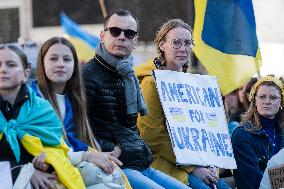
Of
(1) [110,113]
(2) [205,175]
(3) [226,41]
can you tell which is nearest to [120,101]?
(1) [110,113]

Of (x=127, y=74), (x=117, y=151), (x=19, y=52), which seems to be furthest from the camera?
(x=127, y=74)

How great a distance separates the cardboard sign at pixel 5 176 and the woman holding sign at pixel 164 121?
2.07 m

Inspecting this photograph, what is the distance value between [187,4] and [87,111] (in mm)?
22994

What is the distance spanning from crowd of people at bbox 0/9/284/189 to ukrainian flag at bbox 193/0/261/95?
1.19ft

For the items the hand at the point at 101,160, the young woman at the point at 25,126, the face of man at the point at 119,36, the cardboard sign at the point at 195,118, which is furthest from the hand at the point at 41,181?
the cardboard sign at the point at 195,118

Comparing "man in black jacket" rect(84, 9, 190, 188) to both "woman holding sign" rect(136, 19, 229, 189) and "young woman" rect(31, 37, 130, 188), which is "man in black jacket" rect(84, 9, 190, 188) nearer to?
"young woman" rect(31, 37, 130, 188)

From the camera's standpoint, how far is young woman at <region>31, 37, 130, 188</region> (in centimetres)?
601

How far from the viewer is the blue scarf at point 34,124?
529 centimetres

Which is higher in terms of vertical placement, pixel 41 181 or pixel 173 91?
pixel 173 91

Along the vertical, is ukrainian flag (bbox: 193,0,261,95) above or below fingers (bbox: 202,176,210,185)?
above

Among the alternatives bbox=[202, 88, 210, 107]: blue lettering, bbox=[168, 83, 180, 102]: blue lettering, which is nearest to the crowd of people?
bbox=[168, 83, 180, 102]: blue lettering

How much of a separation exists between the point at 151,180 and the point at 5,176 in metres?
1.44

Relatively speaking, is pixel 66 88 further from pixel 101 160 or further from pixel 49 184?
pixel 49 184

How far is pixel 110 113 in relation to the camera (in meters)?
6.43
